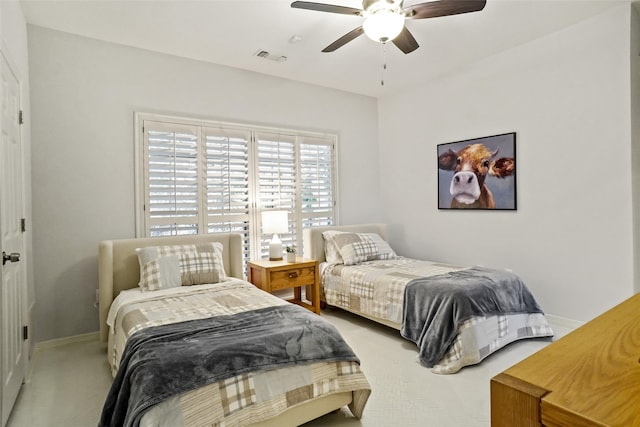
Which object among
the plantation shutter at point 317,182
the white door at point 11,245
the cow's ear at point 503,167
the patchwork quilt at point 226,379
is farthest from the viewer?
the plantation shutter at point 317,182

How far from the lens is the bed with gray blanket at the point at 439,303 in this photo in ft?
8.99

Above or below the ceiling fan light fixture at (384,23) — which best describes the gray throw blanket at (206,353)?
below

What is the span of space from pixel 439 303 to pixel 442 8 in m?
2.12

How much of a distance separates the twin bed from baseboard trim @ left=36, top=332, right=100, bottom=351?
1.70ft

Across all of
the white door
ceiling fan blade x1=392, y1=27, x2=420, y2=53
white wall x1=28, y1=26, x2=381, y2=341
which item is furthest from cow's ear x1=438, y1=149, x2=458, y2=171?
the white door

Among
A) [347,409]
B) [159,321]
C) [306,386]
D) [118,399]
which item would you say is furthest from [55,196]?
[347,409]

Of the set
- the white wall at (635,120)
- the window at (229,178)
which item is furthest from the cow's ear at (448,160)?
the white wall at (635,120)

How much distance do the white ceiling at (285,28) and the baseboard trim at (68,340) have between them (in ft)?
9.11

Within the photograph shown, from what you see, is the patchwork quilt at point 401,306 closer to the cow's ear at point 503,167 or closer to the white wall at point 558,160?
the white wall at point 558,160

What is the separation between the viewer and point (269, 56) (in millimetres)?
3795

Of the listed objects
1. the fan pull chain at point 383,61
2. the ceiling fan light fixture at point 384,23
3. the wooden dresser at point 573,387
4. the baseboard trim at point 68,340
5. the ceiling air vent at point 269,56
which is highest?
the fan pull chain at point 383,61

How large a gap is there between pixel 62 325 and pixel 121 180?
1.41 metres

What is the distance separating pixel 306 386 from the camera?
191 cm

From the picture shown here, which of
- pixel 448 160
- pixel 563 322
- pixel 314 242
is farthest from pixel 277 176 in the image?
pixel 563 322
